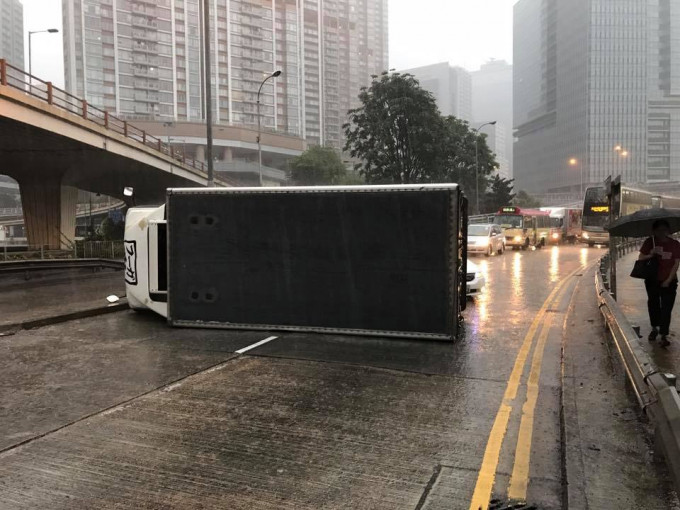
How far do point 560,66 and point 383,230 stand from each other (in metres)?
169

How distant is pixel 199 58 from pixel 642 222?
5281 inches

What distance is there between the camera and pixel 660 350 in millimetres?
6992

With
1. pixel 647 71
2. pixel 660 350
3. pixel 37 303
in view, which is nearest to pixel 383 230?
pixel 660 350

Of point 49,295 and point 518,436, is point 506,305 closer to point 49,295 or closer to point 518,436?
point 518,436

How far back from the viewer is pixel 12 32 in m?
99.5

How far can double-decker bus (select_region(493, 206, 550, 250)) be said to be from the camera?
116 ft

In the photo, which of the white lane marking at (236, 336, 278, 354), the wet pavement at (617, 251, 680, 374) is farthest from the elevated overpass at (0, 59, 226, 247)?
the wet pavement at (617, 251, 680, 374)

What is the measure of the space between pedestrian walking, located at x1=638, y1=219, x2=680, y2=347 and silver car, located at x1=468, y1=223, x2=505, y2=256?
19.3 meters

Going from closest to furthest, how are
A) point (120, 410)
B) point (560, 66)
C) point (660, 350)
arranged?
point (120, 410)
point (660, 350)
point (560, 66)

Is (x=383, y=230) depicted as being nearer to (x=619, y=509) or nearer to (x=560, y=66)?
(x=619, y=509)

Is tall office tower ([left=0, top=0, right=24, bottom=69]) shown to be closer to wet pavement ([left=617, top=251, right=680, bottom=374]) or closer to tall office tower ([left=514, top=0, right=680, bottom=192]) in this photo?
wet pavement ([left=617, top=251, right=680, bottom=374])

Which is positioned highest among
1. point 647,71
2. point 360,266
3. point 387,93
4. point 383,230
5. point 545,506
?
point 647,71

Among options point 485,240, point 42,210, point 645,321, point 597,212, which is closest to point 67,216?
point 42,210

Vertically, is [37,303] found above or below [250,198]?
below
